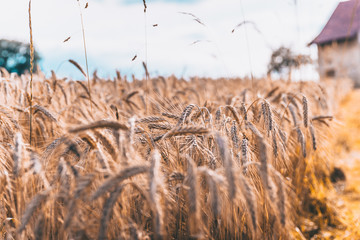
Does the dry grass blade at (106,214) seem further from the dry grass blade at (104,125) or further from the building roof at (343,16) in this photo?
the building roof at (343,16)

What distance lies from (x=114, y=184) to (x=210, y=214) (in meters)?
0.53

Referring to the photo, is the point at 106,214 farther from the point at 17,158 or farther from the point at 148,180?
the point at 17,158

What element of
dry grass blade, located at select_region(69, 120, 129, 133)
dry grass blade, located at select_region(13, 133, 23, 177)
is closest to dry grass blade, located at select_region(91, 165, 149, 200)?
dry grass blade, located at select_region(69, 120, 129, 133)

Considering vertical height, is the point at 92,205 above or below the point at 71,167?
below

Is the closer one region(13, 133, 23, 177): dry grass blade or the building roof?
region(13, 133, 23, 177): dry grass blade

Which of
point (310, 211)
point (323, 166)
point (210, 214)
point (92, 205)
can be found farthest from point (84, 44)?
point (323, 166)

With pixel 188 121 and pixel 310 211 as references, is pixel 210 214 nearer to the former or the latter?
pixel 188 121

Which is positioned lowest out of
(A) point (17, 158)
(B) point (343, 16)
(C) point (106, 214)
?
(C) point (106, 214)

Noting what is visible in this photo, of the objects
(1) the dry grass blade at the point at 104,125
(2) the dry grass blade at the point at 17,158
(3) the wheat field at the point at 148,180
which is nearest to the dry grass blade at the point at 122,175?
(3) the wheat field at the point at 148,180

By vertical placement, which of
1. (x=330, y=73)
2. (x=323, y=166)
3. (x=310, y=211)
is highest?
(x=330, y=73)

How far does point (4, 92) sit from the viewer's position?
2.07m

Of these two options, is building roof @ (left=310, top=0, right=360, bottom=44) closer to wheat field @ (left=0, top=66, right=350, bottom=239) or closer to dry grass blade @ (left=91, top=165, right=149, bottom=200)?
wheat field @ (left=0, top=66, right=350, bottom=239)

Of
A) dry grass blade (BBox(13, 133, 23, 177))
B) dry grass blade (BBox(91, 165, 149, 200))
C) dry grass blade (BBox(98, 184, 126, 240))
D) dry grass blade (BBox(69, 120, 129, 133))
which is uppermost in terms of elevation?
dry grass blade (BBox(69, 120, 129, 133))

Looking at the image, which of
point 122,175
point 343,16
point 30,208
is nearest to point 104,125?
point 122,175
